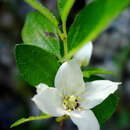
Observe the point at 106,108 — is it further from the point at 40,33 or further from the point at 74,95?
the point at 40,33

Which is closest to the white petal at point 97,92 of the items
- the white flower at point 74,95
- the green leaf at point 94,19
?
the white flower at point 74,95

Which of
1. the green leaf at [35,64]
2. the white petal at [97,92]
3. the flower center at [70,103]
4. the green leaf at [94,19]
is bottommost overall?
the flower center at [70,103]

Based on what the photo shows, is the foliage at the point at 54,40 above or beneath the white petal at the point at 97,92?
above

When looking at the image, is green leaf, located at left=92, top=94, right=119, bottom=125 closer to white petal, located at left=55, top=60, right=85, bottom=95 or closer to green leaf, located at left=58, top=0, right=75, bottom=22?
white petal, located at left=55, top=60, right=85, bottom=95

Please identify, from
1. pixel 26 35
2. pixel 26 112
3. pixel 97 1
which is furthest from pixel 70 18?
pixel 97 1

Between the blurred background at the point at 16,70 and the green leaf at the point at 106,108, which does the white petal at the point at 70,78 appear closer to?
the green leaf at the point at 106,108

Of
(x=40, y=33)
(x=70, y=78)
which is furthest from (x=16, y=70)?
(x=70, y=78)
